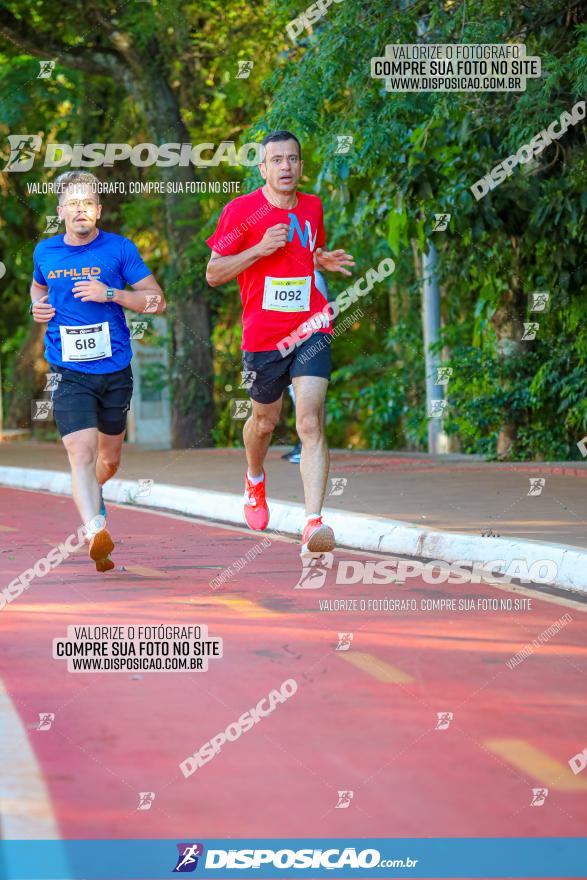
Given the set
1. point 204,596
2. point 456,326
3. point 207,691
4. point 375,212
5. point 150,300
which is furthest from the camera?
point 456,326

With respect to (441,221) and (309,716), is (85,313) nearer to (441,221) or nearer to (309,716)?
(309,716)

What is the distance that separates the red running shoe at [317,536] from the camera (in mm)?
9305

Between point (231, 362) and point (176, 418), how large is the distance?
1588 mm

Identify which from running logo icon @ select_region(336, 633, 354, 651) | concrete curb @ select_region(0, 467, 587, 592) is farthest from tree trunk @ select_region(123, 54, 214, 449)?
running logo icon @ select_region(336, 633, 354, 651)

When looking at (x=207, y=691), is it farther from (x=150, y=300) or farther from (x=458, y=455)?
(x=458, y=455)

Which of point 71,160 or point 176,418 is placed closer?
point 176,418

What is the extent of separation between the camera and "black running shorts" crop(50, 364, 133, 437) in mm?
9172

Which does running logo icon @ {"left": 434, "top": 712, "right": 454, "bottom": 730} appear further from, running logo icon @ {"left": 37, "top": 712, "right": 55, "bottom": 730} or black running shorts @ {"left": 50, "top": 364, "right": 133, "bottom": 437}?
black running shorts @ {"left": 50, "top": 364, "right": 133, "bottom": 437}

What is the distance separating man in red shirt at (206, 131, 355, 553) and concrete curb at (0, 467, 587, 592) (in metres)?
0.92

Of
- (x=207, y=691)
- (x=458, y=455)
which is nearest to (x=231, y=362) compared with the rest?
(x=458, y=455)

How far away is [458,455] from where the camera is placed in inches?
760

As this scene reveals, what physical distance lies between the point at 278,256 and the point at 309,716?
4.45 meters

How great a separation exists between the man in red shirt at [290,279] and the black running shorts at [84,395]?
832 mm

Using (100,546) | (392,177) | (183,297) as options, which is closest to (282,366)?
(100,546)
